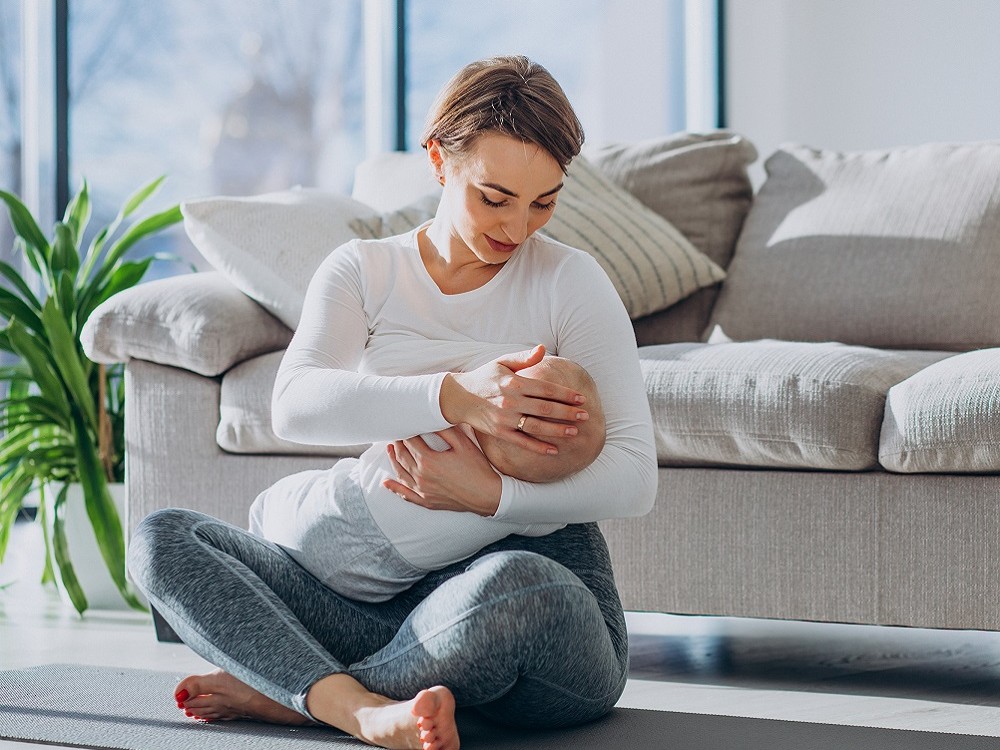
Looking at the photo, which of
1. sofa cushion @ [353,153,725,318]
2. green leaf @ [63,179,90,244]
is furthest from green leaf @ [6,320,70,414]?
sofa cushion @ [353,153,725,318]

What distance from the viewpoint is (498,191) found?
57.9 inches

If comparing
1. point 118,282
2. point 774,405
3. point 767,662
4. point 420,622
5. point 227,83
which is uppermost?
point 227,83

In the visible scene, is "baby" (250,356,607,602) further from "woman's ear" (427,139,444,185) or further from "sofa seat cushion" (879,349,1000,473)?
"sofa seat cushion" (879,349,1000,473)

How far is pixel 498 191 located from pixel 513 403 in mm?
257

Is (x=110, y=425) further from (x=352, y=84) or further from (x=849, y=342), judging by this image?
(x=352, y=84)

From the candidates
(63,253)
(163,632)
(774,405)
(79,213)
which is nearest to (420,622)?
(774,405)

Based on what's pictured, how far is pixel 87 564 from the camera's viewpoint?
9.00 feet

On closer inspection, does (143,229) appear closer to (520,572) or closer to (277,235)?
(277,235)

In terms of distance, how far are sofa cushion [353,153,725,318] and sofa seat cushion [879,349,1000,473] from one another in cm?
79

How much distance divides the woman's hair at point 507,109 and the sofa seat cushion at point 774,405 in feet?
2.04

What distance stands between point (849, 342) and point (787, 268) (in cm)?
20

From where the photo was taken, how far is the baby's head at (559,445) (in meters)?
1.42

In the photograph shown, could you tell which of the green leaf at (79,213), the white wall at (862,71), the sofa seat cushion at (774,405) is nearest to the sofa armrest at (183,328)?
the green leaf at (79,213)

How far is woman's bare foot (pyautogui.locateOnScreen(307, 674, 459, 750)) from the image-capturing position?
1.30m
